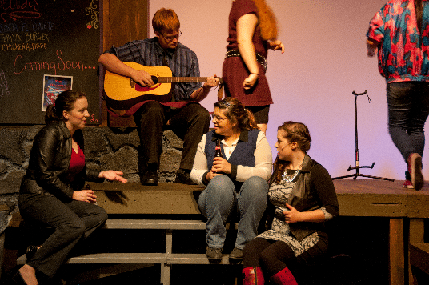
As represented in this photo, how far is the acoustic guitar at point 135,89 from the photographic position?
11.5 feet

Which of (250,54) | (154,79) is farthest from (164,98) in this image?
(250,54)

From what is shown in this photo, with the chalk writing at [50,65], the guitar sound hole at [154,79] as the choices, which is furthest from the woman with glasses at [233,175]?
the chalk writing at [50,65]

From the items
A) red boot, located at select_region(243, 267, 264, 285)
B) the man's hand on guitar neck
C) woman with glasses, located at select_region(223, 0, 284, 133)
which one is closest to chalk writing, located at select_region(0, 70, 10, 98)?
the man's hand on guitar neck

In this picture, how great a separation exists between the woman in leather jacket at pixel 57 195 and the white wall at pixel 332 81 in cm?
228

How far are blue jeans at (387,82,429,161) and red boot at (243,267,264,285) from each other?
58.6 inches

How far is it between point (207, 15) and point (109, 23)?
3.85ft

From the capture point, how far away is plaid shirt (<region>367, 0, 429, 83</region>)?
3.01 meters

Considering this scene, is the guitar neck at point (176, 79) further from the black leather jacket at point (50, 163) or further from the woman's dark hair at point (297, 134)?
the woman's dark hair at point (297, 134)

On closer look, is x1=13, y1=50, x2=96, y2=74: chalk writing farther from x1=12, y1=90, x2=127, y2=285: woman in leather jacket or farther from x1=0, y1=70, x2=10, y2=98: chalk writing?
x1=12, y1=90, x2=127, y2=285: woman in leather jacket

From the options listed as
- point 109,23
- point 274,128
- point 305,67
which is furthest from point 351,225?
point 109,23

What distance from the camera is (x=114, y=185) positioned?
3266 millimetres

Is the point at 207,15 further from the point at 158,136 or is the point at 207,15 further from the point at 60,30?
the point at 158,136

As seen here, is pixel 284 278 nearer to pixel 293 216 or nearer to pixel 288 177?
pixel 293 216

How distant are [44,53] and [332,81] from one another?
3398mm
